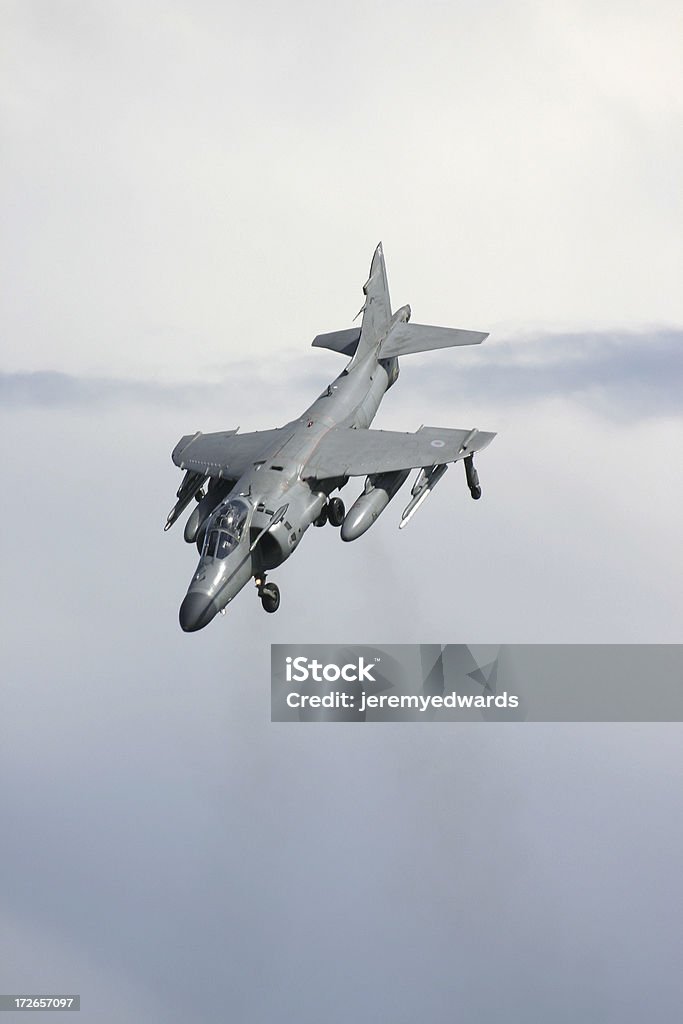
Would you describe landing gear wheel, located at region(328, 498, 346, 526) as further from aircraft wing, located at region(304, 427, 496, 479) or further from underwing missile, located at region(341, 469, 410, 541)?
aircraft wing, located at region(304, 427, 496, 479)

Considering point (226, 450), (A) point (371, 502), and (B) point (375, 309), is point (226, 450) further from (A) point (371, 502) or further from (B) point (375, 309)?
(B) point (375, 309)

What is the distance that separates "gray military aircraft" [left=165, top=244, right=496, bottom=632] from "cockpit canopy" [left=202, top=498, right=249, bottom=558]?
0.03m

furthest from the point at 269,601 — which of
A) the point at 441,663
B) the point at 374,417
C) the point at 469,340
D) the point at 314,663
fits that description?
the point at 469,340

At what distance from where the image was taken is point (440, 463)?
5469 centimetres

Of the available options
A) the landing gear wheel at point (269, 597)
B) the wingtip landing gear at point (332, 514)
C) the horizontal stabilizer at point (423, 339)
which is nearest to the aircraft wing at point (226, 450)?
the wingtip landing gear at point (332, 514)

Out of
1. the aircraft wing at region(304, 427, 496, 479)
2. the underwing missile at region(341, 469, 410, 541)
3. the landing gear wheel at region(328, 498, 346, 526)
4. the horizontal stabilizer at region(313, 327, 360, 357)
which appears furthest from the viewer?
the horizontal stabilizer at region(313, 327, 360, 357)

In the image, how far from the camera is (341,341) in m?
64.6

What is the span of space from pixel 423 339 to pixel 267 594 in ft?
53.4

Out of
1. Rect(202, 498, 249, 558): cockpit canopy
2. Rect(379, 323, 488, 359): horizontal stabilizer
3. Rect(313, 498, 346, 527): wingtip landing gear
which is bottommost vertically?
Rect(202, 498, 249, 558): cockpit canopy

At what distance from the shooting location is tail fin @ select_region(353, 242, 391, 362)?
62812 millimetres

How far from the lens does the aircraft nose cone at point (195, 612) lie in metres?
48.8

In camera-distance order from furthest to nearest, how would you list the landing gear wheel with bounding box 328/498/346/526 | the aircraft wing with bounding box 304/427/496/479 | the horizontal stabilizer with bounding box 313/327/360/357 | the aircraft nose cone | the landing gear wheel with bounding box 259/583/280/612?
the horizontal stabilizer with bounding box 313/327/360/357
the landing gear wheel with bounding box 328/498/346/526
the aircraft wing with bounding box 304/427/496/479
the landing gear wheel with bounding box 259/583/280/612
the aircraft nose cone

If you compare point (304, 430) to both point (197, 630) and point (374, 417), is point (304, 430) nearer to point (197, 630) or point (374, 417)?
point (374, 417)

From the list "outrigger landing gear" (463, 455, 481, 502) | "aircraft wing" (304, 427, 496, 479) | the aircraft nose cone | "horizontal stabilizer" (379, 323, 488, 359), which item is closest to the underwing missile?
"aircraft wing" (304, 427, 496, 479)
